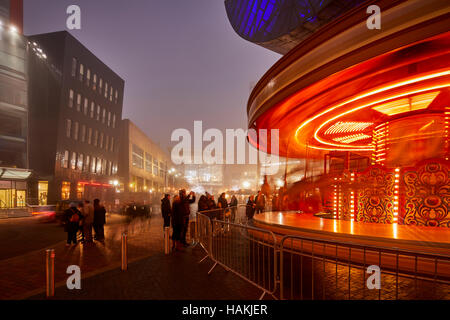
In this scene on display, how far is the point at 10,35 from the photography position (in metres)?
28.9

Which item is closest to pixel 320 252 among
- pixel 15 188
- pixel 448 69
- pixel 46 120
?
pixel 448 69

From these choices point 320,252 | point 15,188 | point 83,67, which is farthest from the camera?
point 83,67

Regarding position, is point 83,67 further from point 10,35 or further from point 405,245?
point 405,245

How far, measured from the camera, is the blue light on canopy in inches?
1000

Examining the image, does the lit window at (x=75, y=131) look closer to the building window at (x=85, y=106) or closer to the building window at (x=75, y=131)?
the building window at (x=75, y=131)

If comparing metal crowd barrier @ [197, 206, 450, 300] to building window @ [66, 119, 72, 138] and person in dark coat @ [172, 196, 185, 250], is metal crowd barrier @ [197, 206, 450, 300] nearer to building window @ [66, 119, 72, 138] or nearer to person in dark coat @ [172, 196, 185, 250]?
person in dark coat @ [172, 196, 185, 250]

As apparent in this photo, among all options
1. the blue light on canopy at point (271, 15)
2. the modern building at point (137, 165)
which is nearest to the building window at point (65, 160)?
the modern building at point (137, 165)

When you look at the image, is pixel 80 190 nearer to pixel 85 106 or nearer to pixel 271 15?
pixel 85 106

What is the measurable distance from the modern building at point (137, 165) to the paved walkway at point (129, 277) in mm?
31428

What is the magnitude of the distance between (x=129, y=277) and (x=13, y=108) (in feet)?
98.7

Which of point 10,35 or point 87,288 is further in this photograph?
point 10,35

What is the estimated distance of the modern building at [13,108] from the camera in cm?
2766

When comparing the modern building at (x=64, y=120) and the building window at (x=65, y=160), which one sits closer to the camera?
the modern building at (x=64, y=120)

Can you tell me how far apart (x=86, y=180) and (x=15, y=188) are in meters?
9.37
